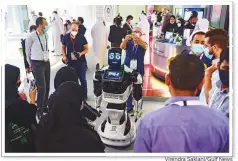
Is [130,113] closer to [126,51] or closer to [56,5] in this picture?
[126,51]

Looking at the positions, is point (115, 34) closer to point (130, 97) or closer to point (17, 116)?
point (130, 97)

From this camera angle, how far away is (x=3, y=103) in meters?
1.92

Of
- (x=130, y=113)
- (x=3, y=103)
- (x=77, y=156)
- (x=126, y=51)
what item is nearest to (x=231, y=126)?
(x=130, y=113)

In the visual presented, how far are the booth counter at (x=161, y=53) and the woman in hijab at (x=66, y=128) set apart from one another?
0.61m

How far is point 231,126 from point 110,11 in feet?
3.72

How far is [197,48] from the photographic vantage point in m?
1.87

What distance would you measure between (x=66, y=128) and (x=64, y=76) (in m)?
0.59

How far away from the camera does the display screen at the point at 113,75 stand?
1999 mm

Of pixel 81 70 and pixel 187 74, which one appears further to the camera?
pixel 81 70

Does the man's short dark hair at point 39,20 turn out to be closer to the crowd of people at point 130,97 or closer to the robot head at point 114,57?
the crowd of people at point 130,97

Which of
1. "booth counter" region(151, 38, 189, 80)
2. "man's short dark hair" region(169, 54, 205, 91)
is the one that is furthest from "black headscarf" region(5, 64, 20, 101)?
"man's short dark hair" region(169, 54, 205, 91)

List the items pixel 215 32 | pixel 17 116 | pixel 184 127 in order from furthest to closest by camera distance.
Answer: pixel 215 32 → pixel 17 116 → pixel 184 127

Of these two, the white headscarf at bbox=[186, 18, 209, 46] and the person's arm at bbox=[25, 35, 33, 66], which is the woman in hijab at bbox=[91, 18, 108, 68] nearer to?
the person's arm at bbox=[25, 35, 33, 66]

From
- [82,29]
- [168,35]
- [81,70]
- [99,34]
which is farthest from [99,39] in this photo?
[168,35]
